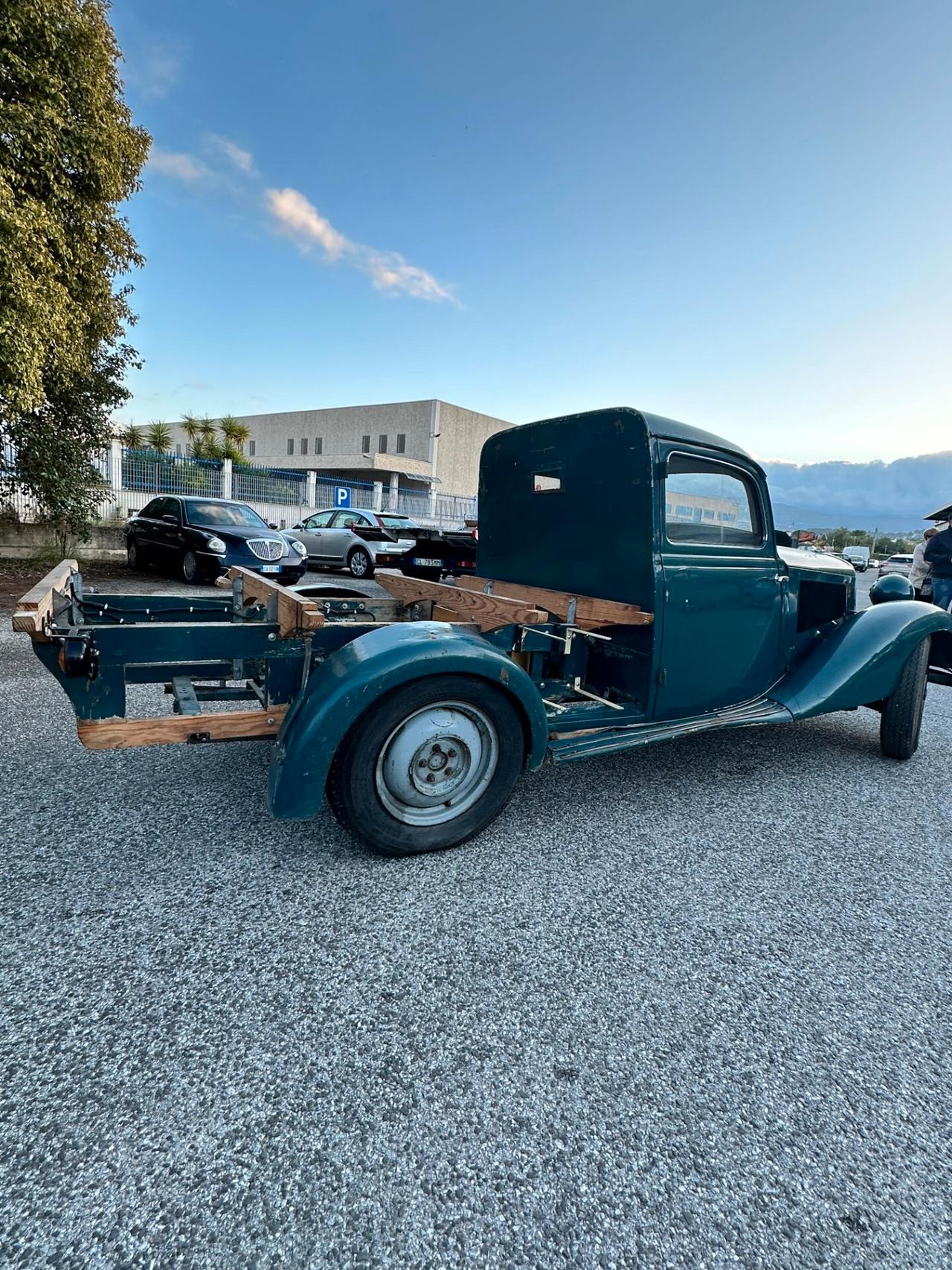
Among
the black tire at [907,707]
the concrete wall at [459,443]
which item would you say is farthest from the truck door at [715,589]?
the concrete wall at [459,443]

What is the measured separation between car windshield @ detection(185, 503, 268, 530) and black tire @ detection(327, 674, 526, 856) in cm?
921

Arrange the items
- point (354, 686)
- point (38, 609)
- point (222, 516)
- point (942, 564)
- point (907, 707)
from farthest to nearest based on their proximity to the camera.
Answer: point (222, 516)
point (942, 564)
point (907, 707)
point (354, 686)
point (38, 609)

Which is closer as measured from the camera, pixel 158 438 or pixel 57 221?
pixel 57 221

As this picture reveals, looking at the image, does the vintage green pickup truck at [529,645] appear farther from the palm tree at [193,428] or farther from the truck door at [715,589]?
the palm tree at [193,428]

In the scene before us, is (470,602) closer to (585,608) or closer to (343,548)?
(585,608)

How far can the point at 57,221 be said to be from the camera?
808cm

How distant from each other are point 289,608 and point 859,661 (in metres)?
3.36

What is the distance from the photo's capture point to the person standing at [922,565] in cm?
764

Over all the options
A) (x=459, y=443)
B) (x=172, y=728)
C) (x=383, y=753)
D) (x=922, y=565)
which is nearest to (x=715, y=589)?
(x=383, y=753)

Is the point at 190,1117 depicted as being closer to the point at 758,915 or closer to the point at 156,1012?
the point at 156,1012

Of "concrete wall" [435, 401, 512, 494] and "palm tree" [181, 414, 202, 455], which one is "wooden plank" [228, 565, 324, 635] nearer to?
"palm tree" [181, 414, 202, 455]

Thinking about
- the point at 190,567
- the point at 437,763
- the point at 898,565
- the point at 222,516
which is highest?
the point at 898,565

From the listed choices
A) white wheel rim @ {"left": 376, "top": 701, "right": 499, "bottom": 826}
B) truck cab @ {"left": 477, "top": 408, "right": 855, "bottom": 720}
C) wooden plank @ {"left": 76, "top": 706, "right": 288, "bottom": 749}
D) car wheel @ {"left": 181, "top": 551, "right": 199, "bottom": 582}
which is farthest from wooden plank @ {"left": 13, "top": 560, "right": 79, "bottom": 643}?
car wheel @ {"left": 181, "top": 551, "right": 199, "bottom": 582}

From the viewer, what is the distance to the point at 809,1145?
1549mm
